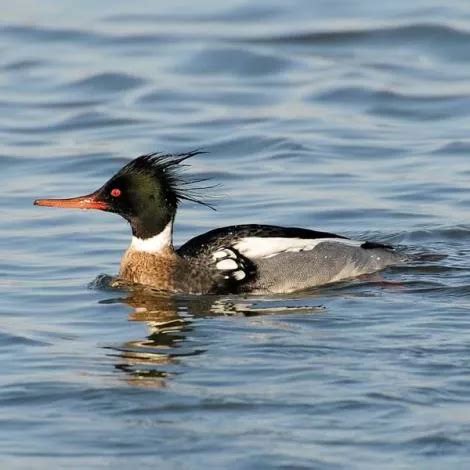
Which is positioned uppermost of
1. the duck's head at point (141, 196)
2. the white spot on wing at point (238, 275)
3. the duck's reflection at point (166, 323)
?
the duck's head at point (141, 196)

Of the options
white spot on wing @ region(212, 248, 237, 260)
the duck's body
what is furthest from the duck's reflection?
white spot on wing @ region(212, 248, 237, 260)

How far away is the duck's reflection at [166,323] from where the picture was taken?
9.90 meters

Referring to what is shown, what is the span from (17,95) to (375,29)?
5.41 metres

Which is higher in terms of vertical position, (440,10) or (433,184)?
(440,10)

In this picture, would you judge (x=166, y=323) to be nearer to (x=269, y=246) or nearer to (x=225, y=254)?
(x=225, y=254)

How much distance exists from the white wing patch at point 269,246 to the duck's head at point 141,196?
68 centimetres

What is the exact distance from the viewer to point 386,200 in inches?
597

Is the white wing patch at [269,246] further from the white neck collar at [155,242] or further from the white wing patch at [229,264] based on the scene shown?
the white neck collar at [155,242]

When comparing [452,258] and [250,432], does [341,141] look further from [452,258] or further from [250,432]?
[250,432]

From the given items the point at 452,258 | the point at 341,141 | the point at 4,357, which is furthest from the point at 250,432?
the point at 341,141

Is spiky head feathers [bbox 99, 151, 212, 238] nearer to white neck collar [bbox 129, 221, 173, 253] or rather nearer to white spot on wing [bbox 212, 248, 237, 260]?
white neck collar [bbox 129, 221, 173, 253]

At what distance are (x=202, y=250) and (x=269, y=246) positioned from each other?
0.54 metres

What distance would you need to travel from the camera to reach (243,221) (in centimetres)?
1464

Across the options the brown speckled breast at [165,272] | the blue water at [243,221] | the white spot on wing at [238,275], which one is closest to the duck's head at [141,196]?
the brown speckled breast at [165,272]
